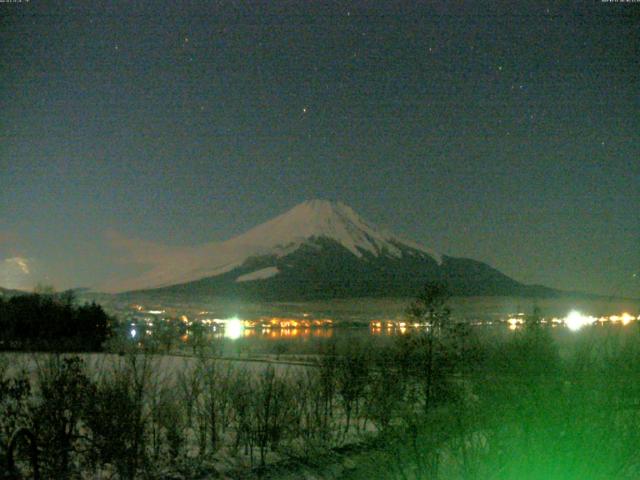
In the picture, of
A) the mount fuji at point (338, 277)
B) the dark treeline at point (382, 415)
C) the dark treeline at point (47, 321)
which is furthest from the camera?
the mount fuji at point (338, 277)

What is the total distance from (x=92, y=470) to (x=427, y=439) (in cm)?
655

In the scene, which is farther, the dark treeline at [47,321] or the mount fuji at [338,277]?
the mount fuji at [338,277]

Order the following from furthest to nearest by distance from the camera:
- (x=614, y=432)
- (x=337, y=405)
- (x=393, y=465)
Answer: (x=337, y=405)
(x=393, y=465)
(x=614, y=432)

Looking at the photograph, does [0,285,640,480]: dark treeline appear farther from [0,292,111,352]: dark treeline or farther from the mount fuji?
the mount fuji

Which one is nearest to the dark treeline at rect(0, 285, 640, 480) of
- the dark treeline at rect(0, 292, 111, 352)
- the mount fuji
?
the dark treeline at rect(0, 292, 111, 352)

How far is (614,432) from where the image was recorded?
4910 millimetres

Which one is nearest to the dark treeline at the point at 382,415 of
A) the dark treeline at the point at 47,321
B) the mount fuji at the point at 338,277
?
the dark treeline at the point at 47,321

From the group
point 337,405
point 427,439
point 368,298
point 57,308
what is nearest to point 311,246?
point 368,298

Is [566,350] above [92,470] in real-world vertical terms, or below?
above

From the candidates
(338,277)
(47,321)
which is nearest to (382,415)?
(47,321)

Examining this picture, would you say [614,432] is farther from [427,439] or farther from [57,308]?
[57,308]

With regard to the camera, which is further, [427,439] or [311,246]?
[311,246]

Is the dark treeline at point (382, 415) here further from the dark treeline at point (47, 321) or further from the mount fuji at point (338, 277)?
the mount fuji at point (338, 277)

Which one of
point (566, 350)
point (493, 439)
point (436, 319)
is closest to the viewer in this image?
point (493, 439)
